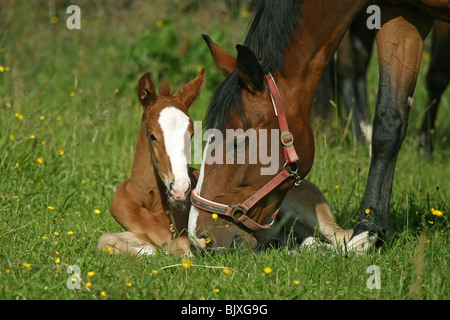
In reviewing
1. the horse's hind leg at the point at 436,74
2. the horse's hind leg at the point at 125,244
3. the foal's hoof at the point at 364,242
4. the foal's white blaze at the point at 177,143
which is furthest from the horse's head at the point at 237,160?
the horse's hind leg at the point at 436,74

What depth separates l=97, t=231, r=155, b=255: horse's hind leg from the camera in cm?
360

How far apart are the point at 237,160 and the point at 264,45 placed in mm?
647

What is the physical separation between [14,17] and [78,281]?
6.34 metres

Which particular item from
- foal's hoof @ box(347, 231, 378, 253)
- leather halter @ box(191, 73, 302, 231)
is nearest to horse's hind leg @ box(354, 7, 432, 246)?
foal's hoof @ box(347, 231, 378, 253)

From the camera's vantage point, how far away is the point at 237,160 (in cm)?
328

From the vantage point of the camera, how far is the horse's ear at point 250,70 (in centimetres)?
309

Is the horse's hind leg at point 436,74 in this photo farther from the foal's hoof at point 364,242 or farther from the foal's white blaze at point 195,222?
the foal's white blaze at point 195,222

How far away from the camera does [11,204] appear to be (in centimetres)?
411

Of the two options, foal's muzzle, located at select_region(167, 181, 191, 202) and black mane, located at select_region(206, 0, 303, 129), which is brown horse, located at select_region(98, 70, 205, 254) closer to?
foal's muzzle, located at select_region(167, 181, 191, 202)

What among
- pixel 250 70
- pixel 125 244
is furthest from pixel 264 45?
pixel 125 244

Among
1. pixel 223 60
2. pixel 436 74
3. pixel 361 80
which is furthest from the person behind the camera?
pixel 361 80

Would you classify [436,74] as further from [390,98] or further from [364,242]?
[364,242]

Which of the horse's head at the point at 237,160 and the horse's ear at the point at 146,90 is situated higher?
the horse's ear at the point at 146,90
